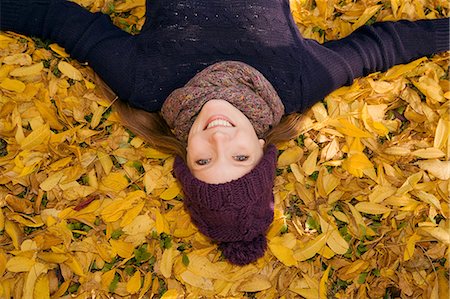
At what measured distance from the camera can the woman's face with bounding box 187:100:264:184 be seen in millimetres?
2174

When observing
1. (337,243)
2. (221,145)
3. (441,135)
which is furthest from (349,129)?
(221,145)

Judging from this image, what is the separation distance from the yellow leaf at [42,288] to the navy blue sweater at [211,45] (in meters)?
0.84

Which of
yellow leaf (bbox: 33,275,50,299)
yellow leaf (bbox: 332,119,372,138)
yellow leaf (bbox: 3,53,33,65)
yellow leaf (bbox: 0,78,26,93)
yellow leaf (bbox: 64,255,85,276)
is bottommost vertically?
yellow leaf (bbox: 33,275,50,299)

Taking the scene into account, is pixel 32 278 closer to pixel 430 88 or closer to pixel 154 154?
pixel 154 154

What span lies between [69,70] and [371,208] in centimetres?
152

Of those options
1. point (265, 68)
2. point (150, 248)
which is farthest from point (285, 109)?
point (150, 248)

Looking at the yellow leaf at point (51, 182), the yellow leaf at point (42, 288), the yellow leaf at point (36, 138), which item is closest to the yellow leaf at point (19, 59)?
the yellow leaf at point (36, 138)

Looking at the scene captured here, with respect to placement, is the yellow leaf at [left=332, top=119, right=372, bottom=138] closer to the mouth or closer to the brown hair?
the brown hair

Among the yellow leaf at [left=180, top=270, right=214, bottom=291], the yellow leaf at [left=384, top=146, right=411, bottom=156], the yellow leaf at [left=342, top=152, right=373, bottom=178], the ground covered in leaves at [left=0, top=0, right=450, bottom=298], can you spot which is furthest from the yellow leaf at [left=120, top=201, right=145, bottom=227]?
the yellow leaf at [left=384, top=146, right=411, bottom=156]

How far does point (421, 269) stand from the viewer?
94.6 inches

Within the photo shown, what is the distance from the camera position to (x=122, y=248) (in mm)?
2455

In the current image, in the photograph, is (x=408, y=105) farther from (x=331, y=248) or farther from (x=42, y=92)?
(x=42, y=92)

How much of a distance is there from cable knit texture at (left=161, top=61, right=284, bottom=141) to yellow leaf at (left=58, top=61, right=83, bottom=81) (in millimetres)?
516

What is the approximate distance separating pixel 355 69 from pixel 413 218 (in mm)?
716
